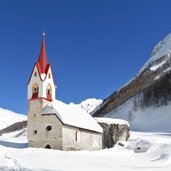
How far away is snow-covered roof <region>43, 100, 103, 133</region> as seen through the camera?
41.1 metres

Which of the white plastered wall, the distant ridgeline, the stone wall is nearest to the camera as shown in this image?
the white plastered wall

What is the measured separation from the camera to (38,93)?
4238 cm

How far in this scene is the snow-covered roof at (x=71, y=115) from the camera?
41094 millimetres

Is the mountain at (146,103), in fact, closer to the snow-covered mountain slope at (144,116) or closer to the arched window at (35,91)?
the snow-covered mountain slope at (144,116)

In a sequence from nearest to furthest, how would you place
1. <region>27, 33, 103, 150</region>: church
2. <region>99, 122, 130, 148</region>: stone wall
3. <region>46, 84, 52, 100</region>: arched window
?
<region>27, 33, 103, 150</region>: church < <region>46, 84, 52, 100</region>: arched window < <region>99, 122, 130, 148</region>: stone wall

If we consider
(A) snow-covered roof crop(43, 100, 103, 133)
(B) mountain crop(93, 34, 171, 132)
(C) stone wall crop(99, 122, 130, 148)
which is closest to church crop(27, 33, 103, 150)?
(A) snow-covered roof crop(43, 100, 103, 133)

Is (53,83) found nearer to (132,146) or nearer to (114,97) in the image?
(132,146)

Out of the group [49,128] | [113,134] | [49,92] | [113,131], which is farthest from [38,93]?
[113,131]

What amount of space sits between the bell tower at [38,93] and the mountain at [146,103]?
34929mm

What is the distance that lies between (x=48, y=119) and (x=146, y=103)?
59.0 meters

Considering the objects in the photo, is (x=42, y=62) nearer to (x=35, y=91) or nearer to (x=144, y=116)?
(x=35, y=91)

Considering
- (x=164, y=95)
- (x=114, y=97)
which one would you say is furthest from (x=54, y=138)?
(x=114, y=97)

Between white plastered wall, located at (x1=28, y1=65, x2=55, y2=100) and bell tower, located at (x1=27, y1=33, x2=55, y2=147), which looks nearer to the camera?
bell tower, located at (x1=27, y1=33, x2=55, y2=147)

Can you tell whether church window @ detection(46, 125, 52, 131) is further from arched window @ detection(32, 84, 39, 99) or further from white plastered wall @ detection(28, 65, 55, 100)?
arched window @ detection(32, 84, 39, 99)
